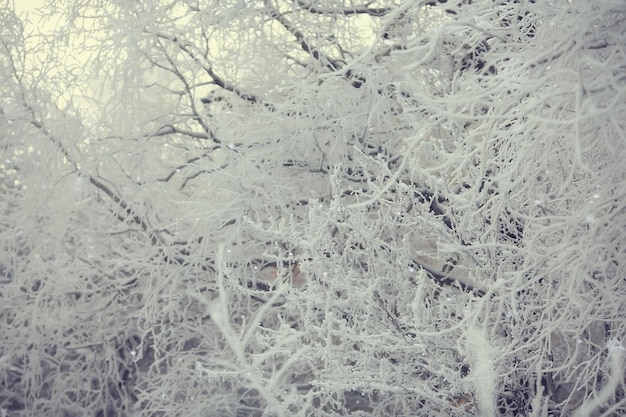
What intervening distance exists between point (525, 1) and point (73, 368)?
22.7 feet

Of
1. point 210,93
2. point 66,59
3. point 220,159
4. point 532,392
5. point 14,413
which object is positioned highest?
point 66,59

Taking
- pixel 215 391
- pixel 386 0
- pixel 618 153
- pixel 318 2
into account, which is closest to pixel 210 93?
pixel 318 2

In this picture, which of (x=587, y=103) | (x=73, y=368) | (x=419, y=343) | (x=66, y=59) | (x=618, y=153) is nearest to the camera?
(x=587, y=103)

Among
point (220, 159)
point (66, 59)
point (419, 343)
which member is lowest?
point (419, 343)

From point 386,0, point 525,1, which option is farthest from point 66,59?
point 525,1

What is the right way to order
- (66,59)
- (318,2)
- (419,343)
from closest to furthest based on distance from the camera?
(419,343), (318,2), (66,59)

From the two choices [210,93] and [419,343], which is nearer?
[419,343]

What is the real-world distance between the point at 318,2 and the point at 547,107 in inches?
145

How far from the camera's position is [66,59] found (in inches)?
371

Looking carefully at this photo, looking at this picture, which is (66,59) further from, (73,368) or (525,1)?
(525,1)

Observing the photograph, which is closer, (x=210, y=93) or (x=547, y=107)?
(x=547, y=107)

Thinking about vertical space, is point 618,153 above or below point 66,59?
below

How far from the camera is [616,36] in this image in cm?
454

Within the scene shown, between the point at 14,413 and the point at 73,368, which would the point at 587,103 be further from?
the point at 14,413
